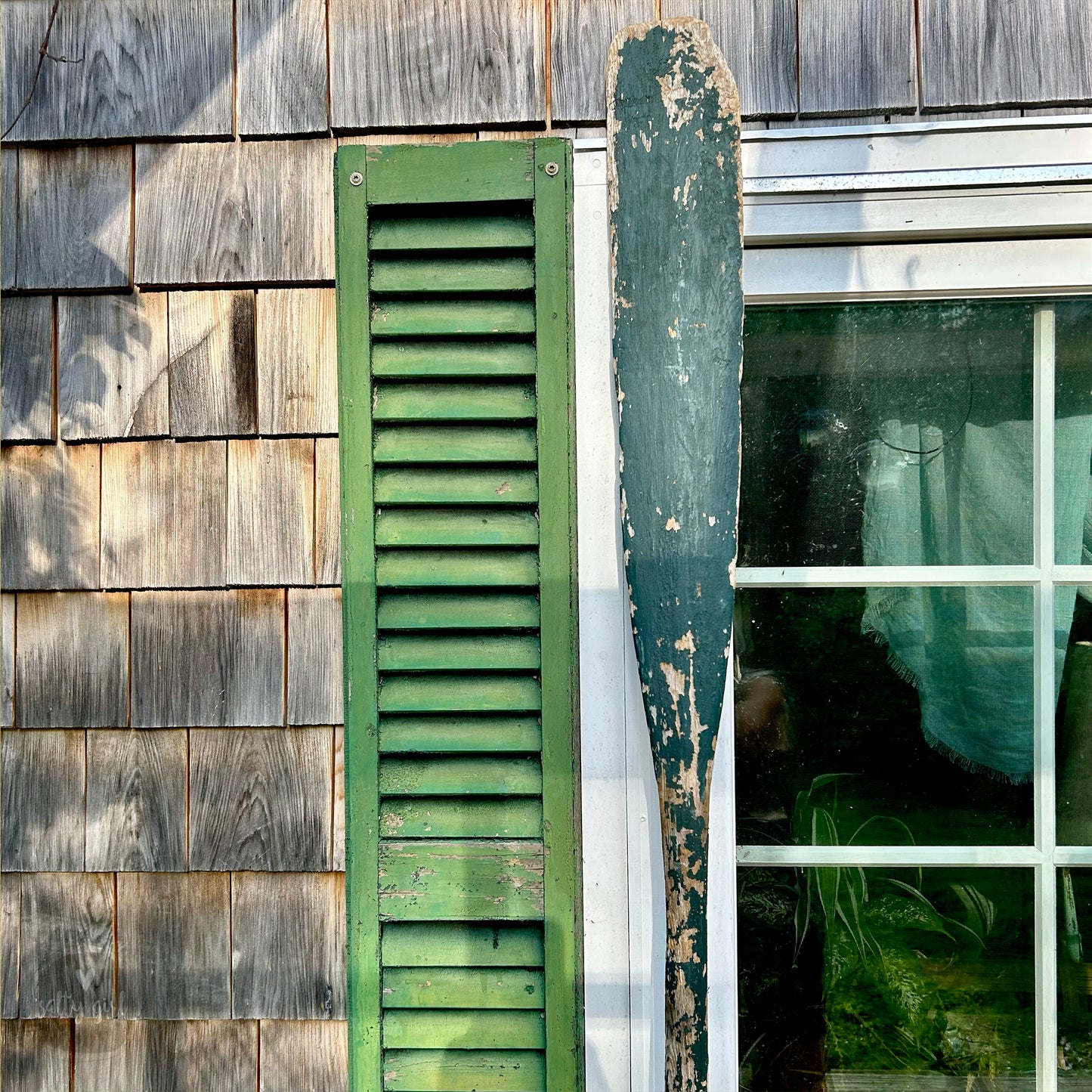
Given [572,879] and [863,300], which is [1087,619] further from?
[572,879]

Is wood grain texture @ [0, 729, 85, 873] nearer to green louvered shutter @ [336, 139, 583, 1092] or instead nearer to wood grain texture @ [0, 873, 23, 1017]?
wood grain texture @ [0, 873, 23, 1017]

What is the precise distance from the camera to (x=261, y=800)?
1.39 meters

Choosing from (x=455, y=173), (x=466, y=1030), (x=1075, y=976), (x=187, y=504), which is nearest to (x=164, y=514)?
(x=187, y=504)

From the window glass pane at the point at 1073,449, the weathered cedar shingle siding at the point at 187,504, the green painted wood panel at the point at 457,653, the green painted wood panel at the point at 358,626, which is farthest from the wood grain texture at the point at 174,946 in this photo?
the window glass pane at the point at 1073,449

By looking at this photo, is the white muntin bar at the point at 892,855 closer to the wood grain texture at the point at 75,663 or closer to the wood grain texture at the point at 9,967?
the wood grain texture at the point at 75,663

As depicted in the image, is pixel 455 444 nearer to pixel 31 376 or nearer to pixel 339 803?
pixel 339 803

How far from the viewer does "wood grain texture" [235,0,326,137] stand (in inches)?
54.3

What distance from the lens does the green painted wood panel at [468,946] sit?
1.35 m

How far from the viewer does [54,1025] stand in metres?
1.42

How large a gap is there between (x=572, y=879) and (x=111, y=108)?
138cm

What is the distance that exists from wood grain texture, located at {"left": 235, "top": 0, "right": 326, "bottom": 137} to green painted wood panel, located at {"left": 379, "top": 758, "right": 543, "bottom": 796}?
0.98m

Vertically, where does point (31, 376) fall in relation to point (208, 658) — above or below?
above

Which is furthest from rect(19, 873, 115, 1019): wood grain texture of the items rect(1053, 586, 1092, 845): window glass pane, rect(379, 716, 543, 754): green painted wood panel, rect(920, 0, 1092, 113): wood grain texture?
rect(920, 0, 1092, 113): wood grain texture

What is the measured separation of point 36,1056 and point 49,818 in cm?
37
